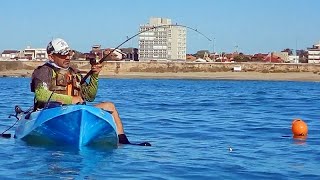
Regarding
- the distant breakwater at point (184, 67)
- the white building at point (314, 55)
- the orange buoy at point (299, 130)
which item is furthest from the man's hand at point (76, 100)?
the white building at point (314, 55)

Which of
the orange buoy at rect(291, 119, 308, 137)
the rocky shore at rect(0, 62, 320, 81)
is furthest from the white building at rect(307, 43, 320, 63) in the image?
the orange buoy at rect(291, 119, 308, 137)

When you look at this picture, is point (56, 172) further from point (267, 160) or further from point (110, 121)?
point (267, 160)

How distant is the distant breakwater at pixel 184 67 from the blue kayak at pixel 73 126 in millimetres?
102180

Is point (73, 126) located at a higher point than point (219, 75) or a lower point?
higher

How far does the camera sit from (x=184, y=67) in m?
122

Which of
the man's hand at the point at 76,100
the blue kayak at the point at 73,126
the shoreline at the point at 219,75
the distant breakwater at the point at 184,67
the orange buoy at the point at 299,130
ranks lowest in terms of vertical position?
the shoreline at the point at 219,75

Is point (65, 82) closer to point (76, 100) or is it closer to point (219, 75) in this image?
point (76, 100)

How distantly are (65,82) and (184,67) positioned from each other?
11122 cm

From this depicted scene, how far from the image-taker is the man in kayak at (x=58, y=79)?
1106cm

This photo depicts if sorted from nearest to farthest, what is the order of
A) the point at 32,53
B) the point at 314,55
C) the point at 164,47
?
Answer: the point at 314,55
the point at 164,47
the point at 32,53

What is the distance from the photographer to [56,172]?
9164mm

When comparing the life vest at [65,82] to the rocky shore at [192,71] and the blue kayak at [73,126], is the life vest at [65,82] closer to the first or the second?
the blue kayak at [73,126]

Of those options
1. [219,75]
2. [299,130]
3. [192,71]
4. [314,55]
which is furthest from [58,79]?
[314,55]

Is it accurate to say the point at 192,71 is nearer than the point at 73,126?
No
